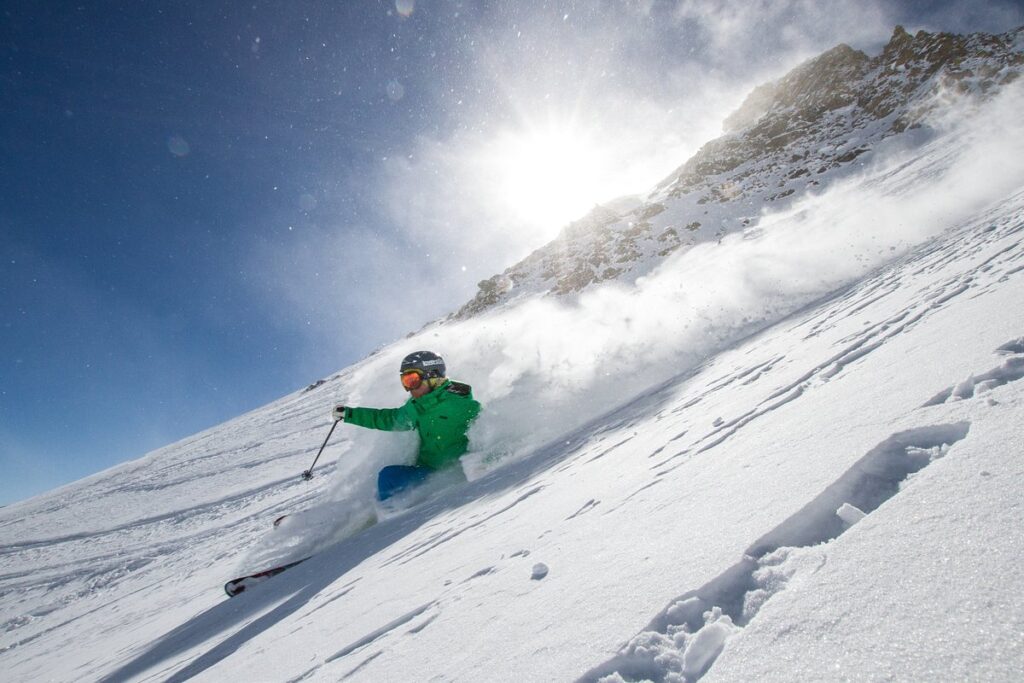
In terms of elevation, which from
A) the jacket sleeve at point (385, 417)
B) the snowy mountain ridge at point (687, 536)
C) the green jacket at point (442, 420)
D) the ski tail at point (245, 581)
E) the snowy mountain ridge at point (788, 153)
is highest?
the snowy mountain ridge at point (788, 153)

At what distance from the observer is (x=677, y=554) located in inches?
56.5

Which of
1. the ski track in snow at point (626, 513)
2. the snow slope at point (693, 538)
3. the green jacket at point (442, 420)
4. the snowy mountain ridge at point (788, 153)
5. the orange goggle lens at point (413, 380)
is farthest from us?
the snowy mountain ridge at point (788, 153)

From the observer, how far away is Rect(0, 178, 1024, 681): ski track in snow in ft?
3.87

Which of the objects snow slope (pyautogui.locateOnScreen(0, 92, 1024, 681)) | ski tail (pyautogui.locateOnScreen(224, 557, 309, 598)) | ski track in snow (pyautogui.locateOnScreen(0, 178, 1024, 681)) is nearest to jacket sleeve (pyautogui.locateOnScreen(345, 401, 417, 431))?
snow slope (pyautogui.locateOnScreen(0, 92, 1024, 681))

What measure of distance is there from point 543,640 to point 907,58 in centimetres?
7053

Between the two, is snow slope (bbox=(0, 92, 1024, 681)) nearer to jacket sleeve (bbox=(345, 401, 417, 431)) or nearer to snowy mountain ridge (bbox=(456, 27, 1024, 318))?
jacket sleeve (bbox=(345, 401, 417, 431))

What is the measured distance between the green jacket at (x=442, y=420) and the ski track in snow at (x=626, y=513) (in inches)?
46.6

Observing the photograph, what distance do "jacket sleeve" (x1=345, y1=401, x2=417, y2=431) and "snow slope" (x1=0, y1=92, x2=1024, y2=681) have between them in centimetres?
60

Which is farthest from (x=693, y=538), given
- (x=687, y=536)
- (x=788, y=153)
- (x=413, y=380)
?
(x=788, y=153)

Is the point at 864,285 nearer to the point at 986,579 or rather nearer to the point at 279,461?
the point at 986,579

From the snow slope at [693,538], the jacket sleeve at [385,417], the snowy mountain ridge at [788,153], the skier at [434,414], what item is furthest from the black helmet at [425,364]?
the snowy mountain ridge at [788,153]

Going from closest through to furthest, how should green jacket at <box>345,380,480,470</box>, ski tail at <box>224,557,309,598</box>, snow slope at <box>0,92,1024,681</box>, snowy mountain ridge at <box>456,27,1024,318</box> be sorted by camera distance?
snow slope at <box>0,92,1024,681</box> < ski tail at <box>224,557,309,598</box> < green jacket at <box>345,380,480,470</box> < snowy mountain ridge at <box>456,27,1024,318</box>

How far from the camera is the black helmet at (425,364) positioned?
6.64 metres

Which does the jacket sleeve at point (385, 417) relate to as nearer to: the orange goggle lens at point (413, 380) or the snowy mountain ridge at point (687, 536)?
the orange goggle lens at point (413, 380)
